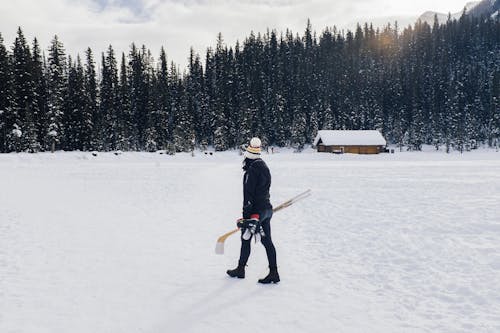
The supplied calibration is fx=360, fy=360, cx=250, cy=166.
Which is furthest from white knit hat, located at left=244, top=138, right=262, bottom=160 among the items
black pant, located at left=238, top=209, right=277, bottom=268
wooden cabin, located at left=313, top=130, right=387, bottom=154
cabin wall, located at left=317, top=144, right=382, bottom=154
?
cabin wall, located at left=317, top=144, right=382, bottom=154

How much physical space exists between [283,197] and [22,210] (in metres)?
9.90

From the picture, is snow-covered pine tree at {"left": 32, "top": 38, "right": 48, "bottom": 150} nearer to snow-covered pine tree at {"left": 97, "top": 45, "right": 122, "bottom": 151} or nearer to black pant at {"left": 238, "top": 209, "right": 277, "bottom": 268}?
snow-covered pine tree at {"left": 97, "top": 45, "right": 122, "bottom": 151}

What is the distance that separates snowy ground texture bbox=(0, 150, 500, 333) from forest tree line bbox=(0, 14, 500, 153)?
46.3 m

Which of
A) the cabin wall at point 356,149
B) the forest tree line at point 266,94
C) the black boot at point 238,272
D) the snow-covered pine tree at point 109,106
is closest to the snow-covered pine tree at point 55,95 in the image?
the forest tree line at point 266,94

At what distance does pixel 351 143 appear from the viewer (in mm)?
72562

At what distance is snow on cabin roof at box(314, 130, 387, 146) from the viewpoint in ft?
237

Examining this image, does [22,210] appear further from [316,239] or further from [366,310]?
[366,310]

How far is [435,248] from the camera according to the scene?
766 centimetres

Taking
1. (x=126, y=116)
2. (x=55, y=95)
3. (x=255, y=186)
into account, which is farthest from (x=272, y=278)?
(x=126, y=116)

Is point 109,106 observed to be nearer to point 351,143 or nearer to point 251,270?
point 351,143

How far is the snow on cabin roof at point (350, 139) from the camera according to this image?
2842 inches

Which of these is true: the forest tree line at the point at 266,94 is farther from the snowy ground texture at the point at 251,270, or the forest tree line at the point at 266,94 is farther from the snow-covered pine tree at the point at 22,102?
the snowy ground texture at the point at 251,270

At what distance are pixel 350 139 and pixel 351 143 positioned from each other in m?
0.98

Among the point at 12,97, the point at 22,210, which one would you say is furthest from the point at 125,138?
the point at 22,210
